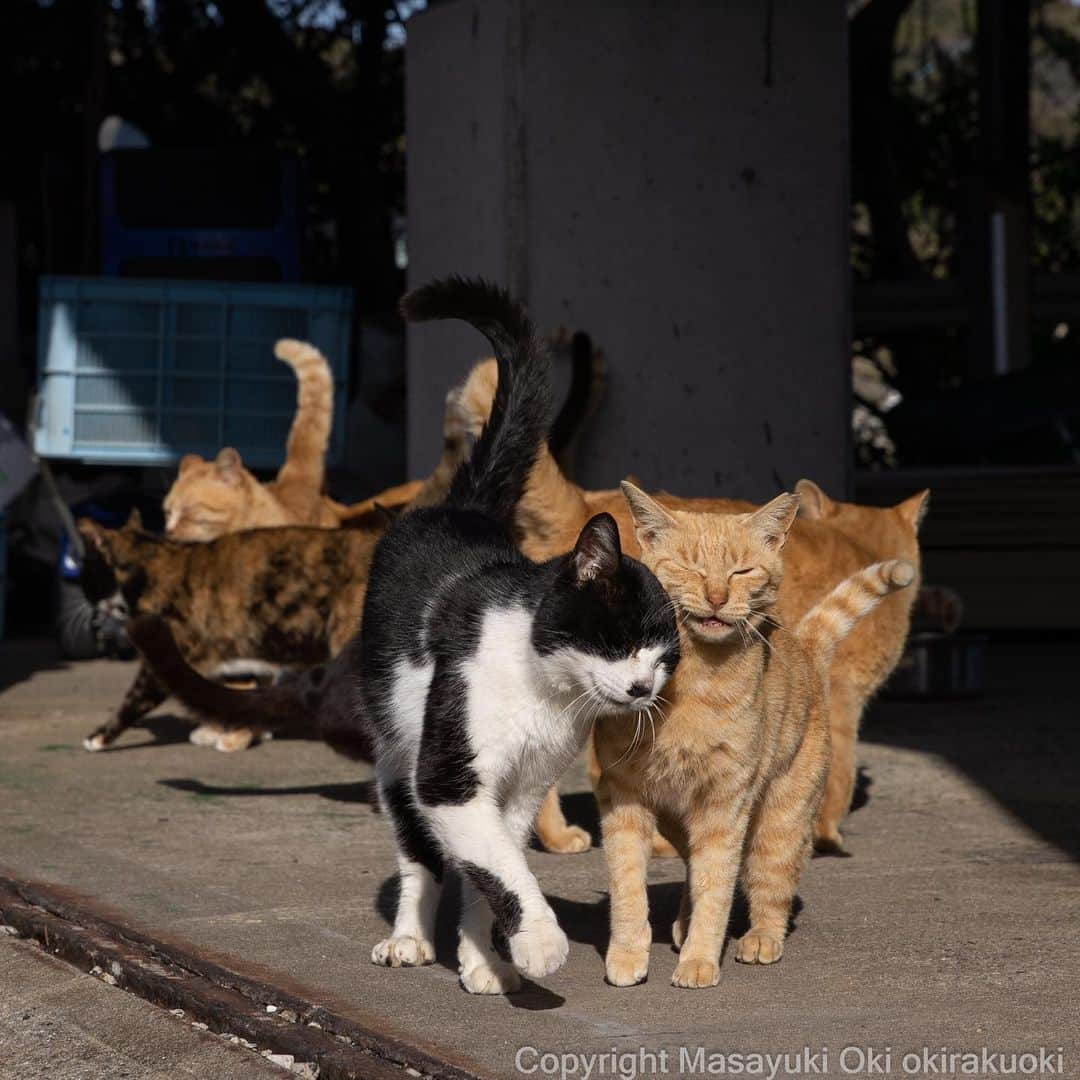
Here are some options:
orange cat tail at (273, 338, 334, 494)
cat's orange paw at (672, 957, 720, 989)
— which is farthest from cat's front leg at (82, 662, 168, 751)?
cat's orange paw at (672, 957, 720, 989)

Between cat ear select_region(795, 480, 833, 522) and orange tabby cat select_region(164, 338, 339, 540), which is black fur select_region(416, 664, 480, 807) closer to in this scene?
cat ear select_region(795, 480, 833, 522)

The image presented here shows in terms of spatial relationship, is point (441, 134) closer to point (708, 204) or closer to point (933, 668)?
point (708, 204)

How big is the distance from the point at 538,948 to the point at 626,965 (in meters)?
0.33

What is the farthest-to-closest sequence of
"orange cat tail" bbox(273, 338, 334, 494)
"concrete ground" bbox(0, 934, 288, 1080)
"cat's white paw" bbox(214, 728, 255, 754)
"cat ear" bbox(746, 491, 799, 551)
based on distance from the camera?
"orange cat tail" bbox(273, 338, 334, 494)
"cat's white paw" bbox(214, 728, 255, 754)
"cat ear" bbox(746, 491, 799, 551)
"concrete ground" bbox(0, 934, 288, 1080)

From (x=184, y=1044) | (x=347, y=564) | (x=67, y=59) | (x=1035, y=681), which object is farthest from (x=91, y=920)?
(x=67, y=59)

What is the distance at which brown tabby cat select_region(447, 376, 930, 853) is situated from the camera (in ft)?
14.0

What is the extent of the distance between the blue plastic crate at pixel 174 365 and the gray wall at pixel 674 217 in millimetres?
1703

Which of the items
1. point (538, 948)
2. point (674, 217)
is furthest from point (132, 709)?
point (538, 948)

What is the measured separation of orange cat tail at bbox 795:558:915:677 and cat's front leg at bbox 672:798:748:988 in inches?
24.4

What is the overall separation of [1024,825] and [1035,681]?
2.88 m

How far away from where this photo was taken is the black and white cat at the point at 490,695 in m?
2.92

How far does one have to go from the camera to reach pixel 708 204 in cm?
657

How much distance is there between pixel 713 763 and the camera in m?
3.12

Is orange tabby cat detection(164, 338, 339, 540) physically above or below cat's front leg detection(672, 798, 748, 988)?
above
